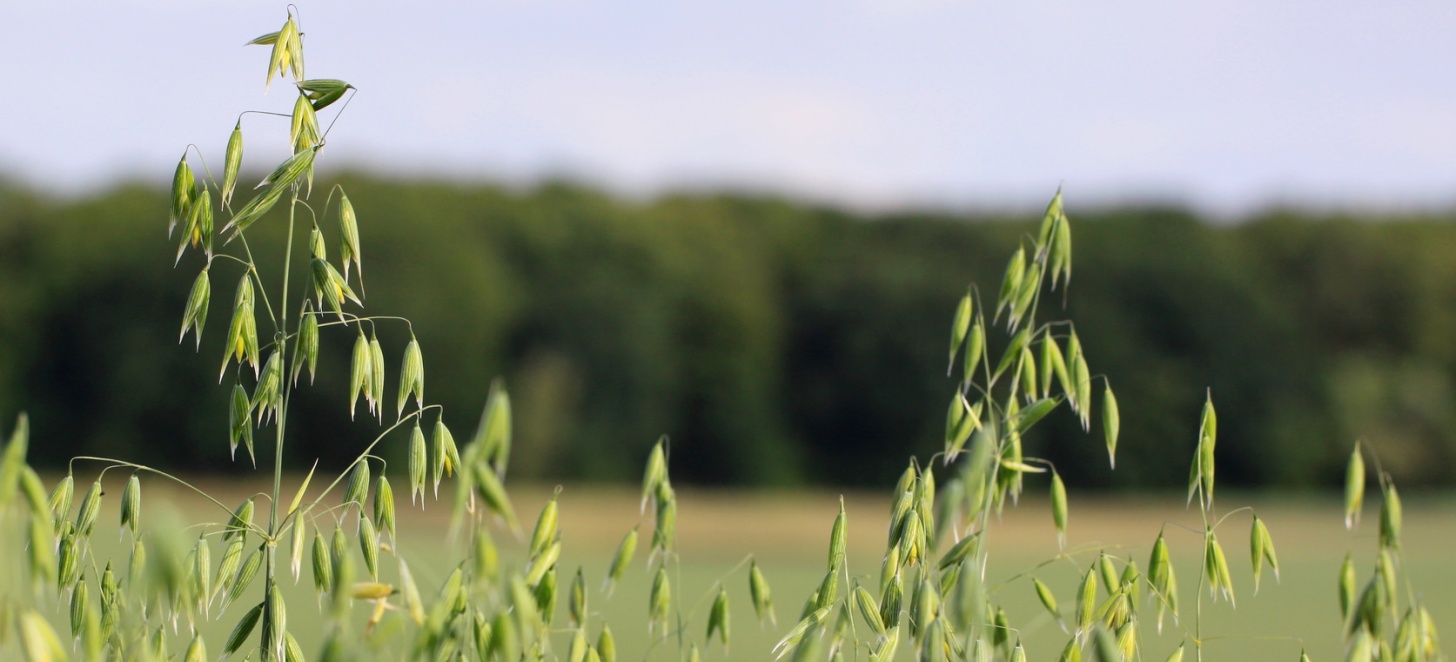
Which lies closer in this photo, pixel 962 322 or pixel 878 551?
pixel 962 322

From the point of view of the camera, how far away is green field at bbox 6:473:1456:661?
10320 mm

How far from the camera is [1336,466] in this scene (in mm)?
32219

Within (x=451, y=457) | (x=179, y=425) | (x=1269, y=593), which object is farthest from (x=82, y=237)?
(x=451, y=457)

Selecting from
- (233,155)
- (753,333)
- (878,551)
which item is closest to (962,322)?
(233,155)

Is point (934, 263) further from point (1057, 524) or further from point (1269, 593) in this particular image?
point (1057, 524)

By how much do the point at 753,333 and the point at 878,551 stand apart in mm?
12701

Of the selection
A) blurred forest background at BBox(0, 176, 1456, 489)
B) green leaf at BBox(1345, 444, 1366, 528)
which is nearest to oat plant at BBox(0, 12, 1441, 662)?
green leaf at BBox(1345, 444, 1366, 528)

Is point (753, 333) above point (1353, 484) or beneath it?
beneath

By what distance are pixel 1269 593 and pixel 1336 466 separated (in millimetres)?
19225

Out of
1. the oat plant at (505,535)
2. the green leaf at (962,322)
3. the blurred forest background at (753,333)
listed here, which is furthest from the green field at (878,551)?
the green leaf at (962,322)

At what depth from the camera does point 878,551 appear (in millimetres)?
22172

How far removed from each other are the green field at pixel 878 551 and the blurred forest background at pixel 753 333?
5.25ft

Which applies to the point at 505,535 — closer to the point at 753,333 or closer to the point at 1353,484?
the point at 1353,484

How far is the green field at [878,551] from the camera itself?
10320mm
